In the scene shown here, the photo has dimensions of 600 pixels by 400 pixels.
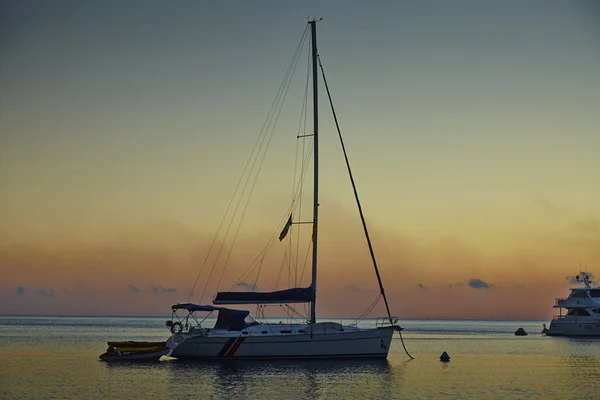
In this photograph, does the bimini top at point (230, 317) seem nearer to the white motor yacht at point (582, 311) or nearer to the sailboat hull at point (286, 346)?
the sailboat hull at point (286, 346)

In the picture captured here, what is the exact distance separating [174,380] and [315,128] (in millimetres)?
18902

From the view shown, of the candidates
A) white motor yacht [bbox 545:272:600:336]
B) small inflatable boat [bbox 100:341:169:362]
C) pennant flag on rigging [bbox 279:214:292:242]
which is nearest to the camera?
pennant flag on rigging [bbox 279:214:292:242]

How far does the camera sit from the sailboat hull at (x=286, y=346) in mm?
49594

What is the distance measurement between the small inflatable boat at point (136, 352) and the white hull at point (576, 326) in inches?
2461

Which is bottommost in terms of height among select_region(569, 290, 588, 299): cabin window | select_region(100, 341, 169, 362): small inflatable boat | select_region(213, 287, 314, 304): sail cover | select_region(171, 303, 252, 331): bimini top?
select_region(100, 341, 169, 362): small inflatable boat

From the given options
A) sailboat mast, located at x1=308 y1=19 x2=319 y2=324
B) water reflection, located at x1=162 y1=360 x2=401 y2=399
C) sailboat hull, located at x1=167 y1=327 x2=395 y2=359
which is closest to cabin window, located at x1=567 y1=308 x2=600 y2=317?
water reflection, located at x1=162 y1=360 x2=401 y2=399

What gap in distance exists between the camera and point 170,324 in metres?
51.7

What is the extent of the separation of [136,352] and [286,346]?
12.3 metres

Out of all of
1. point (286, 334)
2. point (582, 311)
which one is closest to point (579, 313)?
point (582, 311)

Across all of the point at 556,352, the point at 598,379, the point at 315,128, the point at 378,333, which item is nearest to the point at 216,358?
the point at 378,333

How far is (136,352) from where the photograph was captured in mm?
54719

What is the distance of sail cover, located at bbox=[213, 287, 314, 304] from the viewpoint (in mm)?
49625

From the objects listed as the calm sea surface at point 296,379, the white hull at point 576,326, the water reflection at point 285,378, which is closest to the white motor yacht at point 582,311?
the white hull at point 576,326

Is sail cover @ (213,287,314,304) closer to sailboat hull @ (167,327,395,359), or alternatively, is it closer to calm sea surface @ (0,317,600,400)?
sailboat hull @ (167,327,395,359)
